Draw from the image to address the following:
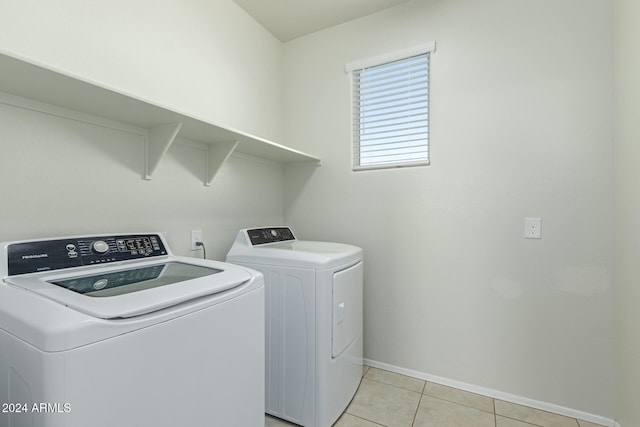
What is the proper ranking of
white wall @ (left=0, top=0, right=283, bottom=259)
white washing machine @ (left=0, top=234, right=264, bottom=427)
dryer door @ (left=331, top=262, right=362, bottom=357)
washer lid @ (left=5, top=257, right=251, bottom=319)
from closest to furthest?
white washing machine @ (left=0, top=234, right=264, bottom=427)
washer lid @ (left=5, top=257, right=251, bottom=319)
white wall @ (left=0, top=0, right=283, bottom=259)
dryer door @ (left=331, top=262, right=362, bottom=357)

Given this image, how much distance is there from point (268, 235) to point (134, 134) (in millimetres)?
937

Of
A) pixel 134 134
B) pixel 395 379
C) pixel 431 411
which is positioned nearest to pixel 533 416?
pixel 431 411

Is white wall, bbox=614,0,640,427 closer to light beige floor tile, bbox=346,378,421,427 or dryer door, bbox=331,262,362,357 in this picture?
light beige floor tile, bbox=346,378,421,427

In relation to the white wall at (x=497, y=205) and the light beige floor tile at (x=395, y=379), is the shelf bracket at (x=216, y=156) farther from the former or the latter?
the light beige floor tile at (x=395, y=379)

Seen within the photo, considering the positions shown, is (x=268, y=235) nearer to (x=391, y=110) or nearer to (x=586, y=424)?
(x=391, y=110)

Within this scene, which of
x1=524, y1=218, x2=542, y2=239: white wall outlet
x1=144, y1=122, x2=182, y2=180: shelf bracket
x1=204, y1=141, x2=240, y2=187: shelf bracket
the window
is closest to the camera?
x1=144, y1=122, x2=182, y2=180: shelf bracket

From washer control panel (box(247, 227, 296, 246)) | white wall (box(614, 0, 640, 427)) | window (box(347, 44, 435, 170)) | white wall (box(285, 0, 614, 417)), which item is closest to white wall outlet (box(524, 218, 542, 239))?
white wall (box(285, 0, 614, 417))

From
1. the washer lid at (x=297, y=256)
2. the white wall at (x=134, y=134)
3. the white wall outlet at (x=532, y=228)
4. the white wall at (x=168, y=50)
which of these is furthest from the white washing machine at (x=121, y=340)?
the white wall outlet at (x=532, y=228)

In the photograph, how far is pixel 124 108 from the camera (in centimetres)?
129

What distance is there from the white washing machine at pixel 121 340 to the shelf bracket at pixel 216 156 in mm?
732

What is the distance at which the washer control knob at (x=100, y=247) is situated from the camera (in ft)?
3.97

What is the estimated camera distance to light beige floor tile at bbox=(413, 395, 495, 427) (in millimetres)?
1613

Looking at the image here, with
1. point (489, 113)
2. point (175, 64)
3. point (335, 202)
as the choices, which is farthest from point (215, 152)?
point (489, 113)

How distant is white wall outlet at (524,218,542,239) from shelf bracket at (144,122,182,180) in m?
1.97
